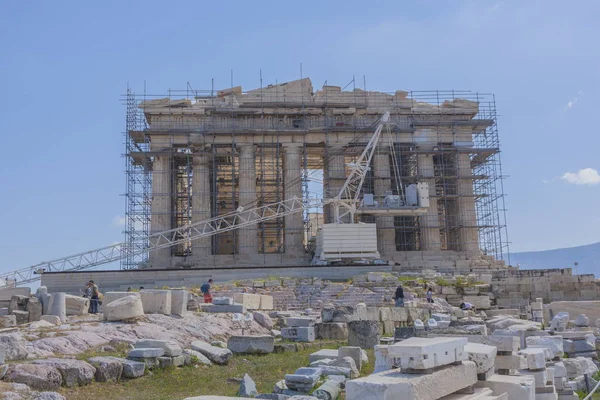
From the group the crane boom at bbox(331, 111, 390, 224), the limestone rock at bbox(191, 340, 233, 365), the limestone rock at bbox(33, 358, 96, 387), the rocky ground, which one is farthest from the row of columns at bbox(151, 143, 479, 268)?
the limestone rock at bbox(33, 358, 96, 387)

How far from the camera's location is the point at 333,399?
779 cm

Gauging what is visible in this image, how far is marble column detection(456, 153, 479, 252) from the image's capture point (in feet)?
125

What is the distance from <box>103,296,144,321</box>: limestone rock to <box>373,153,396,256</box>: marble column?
2517 cm

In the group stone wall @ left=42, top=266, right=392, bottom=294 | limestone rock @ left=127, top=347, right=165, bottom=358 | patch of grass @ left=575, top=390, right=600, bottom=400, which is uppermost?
stone wall @ left=42, top=266, right=392, bottom=294

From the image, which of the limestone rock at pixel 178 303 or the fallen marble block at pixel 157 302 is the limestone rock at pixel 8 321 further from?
the limestone rock at pixel 178 303

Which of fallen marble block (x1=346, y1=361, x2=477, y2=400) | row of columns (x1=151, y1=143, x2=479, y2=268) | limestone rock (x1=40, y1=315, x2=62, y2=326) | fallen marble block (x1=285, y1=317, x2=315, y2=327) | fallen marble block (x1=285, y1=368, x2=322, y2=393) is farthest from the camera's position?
row of columns (x1=151, y1=143, x2=479, y2=268)

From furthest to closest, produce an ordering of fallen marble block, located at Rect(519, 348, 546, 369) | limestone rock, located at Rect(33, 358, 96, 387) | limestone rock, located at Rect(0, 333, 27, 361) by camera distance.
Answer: limestone rock, located at Rect(0, 333, 27, 361)
limestone rock, located at Rect(33, 358, 96, 387)
fallen marble block, located at Rect(519, 348, 546, 369)

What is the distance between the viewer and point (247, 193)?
3816 centimetres

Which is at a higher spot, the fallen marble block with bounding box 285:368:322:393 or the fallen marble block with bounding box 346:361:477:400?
the fallen marble block with bounding box 346:361:477:400

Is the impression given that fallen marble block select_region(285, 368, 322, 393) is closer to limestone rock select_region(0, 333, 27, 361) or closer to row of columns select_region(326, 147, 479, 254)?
limestone rock select_region(0, 333, 27, 361)

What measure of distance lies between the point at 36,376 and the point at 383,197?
31582 millimetres

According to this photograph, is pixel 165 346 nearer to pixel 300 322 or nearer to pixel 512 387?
pixel 512 387

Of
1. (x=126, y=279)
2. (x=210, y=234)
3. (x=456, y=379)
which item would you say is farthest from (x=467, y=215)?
(x=456, y=379)

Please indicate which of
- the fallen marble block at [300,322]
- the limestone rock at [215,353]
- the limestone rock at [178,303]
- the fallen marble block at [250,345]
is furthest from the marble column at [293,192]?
the limestone rock at [215,353]
